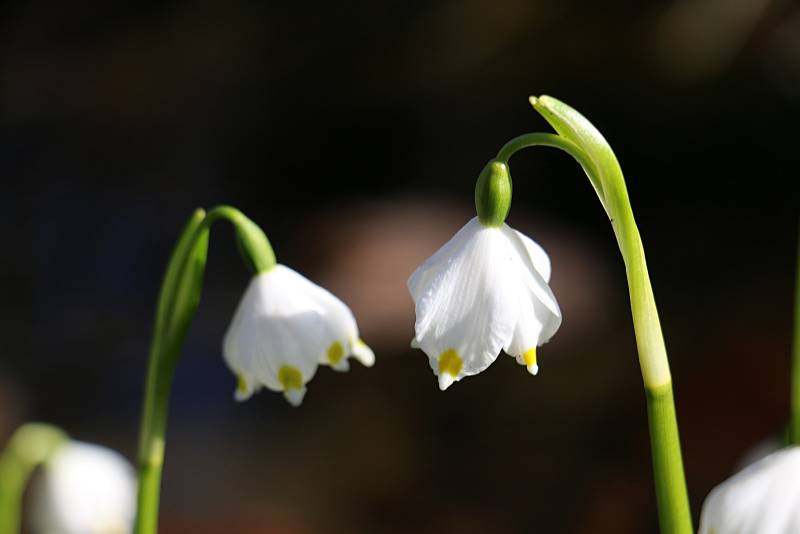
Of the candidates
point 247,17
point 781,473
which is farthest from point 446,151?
point 781,473

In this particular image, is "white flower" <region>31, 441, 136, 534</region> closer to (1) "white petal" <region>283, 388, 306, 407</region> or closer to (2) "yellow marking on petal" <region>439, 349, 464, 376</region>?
(1) "white petal" <region>283, 388, 306, 407</region>

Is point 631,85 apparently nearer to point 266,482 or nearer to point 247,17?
point 247,17

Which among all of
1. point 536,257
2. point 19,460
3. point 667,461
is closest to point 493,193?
point 536,257

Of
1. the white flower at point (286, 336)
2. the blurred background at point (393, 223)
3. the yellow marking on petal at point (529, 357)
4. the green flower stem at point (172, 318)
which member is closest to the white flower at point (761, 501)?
the yellow marking on petal at point (529, 357)

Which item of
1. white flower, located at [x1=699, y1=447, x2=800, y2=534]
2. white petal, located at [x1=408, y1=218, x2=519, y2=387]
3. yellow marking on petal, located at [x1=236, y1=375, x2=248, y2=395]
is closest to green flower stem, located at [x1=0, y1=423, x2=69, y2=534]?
yellow marking on petal, located at [x1=236, y1=375, x2=248, y2=395]

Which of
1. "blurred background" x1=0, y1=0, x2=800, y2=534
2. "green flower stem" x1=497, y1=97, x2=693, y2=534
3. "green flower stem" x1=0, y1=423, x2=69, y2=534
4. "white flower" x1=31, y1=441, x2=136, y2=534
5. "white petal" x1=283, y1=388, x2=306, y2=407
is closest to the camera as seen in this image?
"green flower stem" x1=497, y1=97, x2=693, y2=534

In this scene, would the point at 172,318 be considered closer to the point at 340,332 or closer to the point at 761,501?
the point at 340,332

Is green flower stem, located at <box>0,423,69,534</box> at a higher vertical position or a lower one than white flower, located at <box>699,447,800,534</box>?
higher
